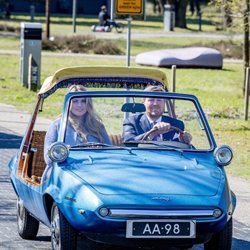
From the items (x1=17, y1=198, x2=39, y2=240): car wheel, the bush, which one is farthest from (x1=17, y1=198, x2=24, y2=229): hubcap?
the bush

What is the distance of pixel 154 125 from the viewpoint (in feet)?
30.6

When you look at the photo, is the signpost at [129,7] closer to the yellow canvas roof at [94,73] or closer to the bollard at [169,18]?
the yellow canvas roof at [94,73]

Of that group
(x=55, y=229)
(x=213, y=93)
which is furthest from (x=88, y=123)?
(x=213, y=93)

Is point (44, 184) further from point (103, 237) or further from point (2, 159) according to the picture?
point (2, 159)

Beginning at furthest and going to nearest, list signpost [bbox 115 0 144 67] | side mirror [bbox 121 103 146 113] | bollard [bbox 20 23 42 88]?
bollard [bbox 20 23 42 88] → signpost [bbox 115 0 144 67] → side mirror [bbox 121 103 146 113]

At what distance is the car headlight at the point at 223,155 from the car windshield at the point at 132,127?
13.2 inches

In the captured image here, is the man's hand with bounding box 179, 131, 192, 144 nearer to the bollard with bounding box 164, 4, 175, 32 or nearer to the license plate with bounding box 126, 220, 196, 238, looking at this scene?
the license plate with bounding box 126, 220, 196, 238

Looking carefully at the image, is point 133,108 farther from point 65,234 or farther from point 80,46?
point 80,46

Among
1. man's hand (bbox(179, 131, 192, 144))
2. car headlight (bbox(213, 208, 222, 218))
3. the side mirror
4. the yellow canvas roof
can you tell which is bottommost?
car headlight (bbox(213, 208, 222, 218))

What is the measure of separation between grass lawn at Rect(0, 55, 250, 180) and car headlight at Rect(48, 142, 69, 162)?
6.35 metres

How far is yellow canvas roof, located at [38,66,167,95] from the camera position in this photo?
988 centimetres

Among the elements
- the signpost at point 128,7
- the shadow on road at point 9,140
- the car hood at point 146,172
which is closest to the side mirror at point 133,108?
the car hood at point 146,172

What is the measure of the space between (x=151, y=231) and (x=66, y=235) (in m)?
0.65

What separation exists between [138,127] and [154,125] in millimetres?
135
